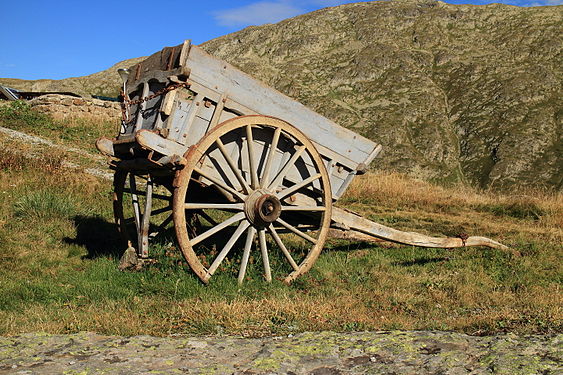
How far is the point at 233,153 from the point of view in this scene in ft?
18.8

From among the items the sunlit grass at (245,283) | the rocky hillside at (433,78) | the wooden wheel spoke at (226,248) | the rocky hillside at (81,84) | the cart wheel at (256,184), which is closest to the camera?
the sunlit grass at (245,283)

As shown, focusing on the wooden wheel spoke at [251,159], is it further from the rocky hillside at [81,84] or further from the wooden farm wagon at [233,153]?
the rocky hillside at [81,84]

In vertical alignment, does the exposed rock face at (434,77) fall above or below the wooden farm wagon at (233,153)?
above

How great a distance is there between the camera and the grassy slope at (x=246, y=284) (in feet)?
13.3

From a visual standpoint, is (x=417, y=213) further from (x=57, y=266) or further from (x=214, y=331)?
(x=214, y=331)

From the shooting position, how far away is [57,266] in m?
6.50

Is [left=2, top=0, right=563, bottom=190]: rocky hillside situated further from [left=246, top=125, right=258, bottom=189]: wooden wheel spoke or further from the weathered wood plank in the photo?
[left=246, top=125, right=258, bottom=189]: wooden wheel spoke

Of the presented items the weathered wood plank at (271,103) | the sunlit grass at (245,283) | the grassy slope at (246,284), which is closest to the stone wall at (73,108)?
the grassy slope at (246,284)

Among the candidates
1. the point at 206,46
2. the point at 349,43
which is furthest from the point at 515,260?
the point at 206,46

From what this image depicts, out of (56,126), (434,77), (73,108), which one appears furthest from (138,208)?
(434,77)

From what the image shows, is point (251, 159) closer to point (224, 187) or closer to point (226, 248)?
point (224, 187)

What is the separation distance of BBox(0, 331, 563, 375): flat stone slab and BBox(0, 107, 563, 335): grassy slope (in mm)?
551

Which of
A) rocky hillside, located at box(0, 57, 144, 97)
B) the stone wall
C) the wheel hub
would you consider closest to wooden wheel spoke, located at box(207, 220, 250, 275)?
the wheel hub

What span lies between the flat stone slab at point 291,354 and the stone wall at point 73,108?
Result: 53.6ft
